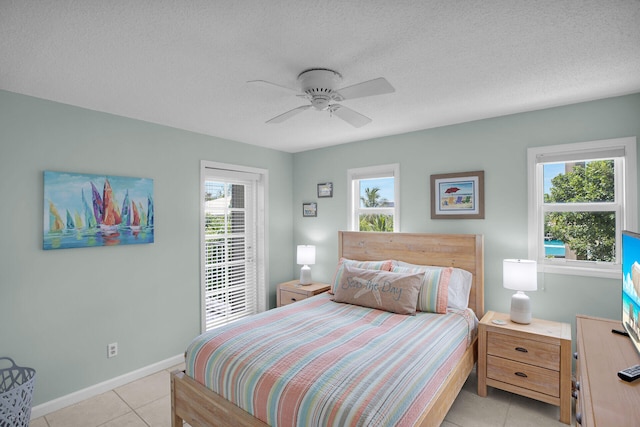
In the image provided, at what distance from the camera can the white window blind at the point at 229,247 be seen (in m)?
3.82

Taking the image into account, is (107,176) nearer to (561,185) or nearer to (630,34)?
(630,34)

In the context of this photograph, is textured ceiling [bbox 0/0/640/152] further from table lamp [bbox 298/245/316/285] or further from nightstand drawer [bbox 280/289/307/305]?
nightstand drawer [bbox 280/289/307/305]

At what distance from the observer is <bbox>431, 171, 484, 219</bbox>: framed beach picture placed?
10.5 feet

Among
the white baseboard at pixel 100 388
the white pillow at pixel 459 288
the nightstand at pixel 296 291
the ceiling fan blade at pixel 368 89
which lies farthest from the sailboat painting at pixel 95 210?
the white pillow at pixel 459 288

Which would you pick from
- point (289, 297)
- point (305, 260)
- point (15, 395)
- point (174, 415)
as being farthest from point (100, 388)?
point (305, 260)

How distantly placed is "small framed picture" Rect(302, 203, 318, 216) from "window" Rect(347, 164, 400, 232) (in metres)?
0.56

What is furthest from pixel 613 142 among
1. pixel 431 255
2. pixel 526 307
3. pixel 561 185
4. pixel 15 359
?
pixel 15 359

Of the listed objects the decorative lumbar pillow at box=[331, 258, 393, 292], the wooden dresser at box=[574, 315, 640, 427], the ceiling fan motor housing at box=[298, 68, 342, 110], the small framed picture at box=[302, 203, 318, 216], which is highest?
the ceiling fan motor housing at box=[298, 68, 342, 110]

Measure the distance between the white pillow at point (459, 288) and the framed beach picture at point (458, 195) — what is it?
0.59 metres

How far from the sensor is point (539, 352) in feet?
7.95

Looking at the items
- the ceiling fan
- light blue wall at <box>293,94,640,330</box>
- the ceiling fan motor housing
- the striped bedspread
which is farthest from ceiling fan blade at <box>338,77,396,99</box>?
light blue wall at <box>293,94,640,330</box>

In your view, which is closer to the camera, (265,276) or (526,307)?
(526,307)

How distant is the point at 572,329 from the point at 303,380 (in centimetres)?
245

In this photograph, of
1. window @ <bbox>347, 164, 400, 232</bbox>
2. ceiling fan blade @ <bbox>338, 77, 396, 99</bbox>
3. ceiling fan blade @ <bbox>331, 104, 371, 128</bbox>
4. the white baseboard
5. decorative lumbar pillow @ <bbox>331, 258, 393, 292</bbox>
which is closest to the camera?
ceiling fan blade @ <bbox>338, 77, 396, 99</bbox>
